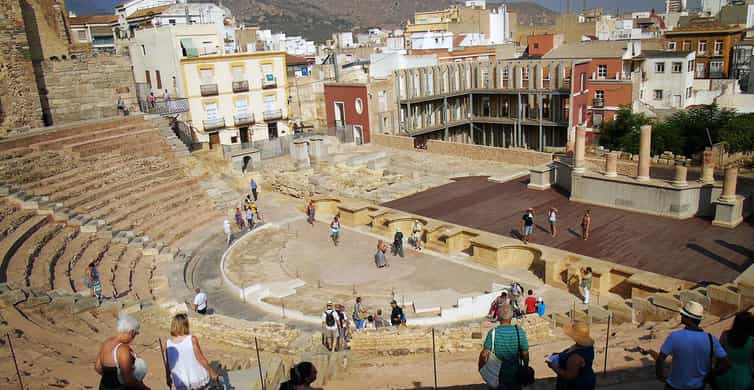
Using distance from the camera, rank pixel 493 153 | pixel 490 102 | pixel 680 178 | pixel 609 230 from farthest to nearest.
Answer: pixel 490 102 < pixel 493 153 < pixel 680 178 < pixel 609 230

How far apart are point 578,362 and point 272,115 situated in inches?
1551

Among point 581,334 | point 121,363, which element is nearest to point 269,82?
point 121,363

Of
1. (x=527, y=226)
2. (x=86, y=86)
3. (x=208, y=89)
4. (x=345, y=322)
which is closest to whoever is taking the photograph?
(x=345, y=322)

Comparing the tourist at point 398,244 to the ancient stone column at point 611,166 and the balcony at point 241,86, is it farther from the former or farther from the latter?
the balcony at point 241,86

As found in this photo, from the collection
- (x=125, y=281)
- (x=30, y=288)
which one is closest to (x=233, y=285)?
(x=125, y=281)

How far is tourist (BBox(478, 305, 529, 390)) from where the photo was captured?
22.2 feet

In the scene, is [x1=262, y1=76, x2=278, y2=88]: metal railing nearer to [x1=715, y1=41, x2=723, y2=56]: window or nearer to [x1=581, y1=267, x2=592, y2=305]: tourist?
[x1=581, y1=267, x2=592, y2=305]: tourist

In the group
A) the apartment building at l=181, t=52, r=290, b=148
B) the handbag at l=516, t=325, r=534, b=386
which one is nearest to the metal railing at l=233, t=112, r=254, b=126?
the apartment building at l=181, t=52, r=290, b=148

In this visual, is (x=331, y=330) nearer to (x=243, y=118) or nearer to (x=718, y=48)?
(x=243, y=118)

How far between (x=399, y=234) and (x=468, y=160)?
13.6m

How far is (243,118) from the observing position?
137ft

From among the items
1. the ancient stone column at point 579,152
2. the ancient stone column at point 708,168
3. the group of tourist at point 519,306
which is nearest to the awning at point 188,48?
the ancient stone column at point 579,152

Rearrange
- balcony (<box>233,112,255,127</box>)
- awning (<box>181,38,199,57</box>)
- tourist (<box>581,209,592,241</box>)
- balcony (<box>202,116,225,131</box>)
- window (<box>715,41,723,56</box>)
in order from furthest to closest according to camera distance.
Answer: window (<box>715,41,723,56</box>) < balcony (<box>233,112,255,127</box>) < balcony (<box>202,116,225,131</box>) < awning (<box>181,38,199,57</box>) < tourist (<box>581,209,592,241</box>)

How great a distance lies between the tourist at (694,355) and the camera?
6.14 meters
